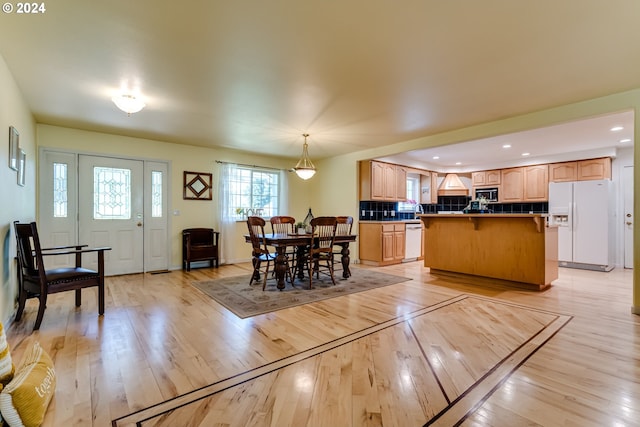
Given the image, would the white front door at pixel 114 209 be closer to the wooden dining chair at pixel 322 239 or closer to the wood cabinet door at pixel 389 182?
the wooden dining chair at pixel 322 239

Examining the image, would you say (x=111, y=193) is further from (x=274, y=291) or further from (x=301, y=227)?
(x=274, y=291)

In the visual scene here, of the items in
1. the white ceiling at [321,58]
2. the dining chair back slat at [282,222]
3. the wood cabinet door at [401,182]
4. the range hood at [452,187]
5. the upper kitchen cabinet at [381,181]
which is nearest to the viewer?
the white ceiling at [321,58]

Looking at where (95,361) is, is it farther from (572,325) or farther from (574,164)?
(574,164)

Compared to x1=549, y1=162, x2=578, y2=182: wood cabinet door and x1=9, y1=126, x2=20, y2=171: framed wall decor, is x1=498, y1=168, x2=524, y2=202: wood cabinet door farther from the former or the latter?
x1=9, y1=126, x2=20, y2=171: framed wall decor

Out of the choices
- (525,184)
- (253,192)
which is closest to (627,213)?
(525,184)

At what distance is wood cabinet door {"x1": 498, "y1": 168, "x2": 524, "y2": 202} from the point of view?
6.98 metres

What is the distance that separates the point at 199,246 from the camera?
18.6ft

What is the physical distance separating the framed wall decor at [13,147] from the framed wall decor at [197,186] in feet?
9.25

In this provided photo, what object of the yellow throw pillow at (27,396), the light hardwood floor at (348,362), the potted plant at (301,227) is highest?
the potted plant at (301,227)

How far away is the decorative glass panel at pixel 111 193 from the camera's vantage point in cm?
499

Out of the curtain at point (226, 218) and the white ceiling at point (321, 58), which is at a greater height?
the white ceiling at point (321, 58)

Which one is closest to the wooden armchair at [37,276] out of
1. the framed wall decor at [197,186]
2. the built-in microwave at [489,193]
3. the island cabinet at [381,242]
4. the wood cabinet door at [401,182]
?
the framed wall decor at [197,186]

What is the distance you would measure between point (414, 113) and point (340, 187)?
10.0 ft

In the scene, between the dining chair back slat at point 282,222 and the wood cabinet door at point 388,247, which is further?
the wood cabinet door at point 388,247
